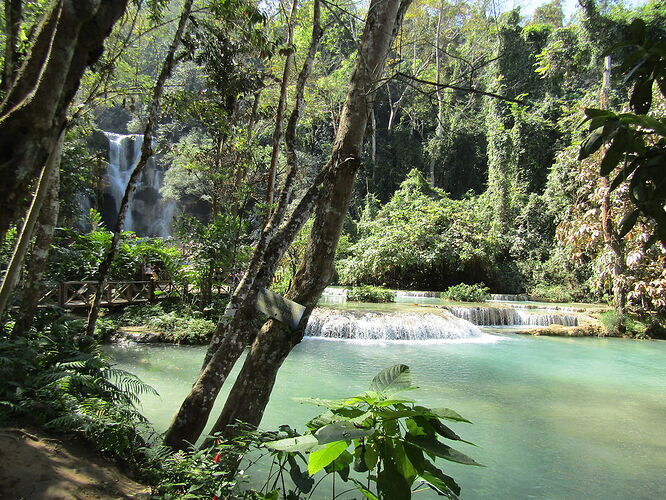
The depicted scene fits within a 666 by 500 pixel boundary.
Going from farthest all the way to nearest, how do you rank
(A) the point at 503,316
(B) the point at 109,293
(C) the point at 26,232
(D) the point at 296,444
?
(A) the point at 503,316
(B) the point at 109,293
(C) the point at 26,232
(D) the point at 296,444

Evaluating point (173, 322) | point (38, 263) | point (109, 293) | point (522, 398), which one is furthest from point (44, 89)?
point (109, 293)

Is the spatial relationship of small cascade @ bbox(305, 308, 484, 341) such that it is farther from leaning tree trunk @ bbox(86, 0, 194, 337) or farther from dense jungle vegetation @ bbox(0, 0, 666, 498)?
leaning tree trunk @ bbox(86, 0, 194, 337)

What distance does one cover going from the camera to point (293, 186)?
4340 millimetres

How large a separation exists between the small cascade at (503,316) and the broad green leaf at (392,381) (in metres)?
12.1

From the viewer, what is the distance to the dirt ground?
2016 millimetres

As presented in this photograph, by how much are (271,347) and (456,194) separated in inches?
1126

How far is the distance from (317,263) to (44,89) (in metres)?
1.45

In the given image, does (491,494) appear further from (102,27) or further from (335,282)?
(335,282)

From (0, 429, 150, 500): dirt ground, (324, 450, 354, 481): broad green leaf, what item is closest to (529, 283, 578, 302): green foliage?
(0, 429, 150, 500): dirt ground

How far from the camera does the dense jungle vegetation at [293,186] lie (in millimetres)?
1169

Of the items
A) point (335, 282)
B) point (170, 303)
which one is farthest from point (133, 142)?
point (170, 303)

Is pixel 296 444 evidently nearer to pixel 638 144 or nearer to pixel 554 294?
pixel 638 144

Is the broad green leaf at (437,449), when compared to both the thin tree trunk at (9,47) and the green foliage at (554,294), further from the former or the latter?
the green foliage at (554,294)

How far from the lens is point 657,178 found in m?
1.02
